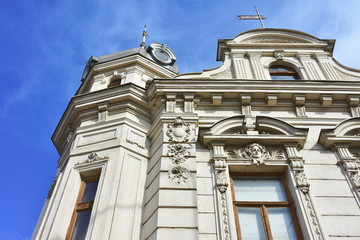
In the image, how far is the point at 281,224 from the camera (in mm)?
8055

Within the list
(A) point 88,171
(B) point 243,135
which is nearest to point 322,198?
(B) point 243,135

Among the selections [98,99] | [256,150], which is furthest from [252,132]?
[98,99]

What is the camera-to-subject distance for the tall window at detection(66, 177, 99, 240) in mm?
8275

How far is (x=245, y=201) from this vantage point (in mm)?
8484

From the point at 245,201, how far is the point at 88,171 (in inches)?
166

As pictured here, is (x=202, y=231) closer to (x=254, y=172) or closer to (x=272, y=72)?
(x=254, y=172)

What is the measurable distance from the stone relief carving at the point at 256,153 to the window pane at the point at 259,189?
0.57 metres

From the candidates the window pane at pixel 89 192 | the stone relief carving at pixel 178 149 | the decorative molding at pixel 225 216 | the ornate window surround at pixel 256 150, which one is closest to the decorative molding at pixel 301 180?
the ornate window surround at pixel 256 150

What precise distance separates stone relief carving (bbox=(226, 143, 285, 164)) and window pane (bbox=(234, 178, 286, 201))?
1.88ft

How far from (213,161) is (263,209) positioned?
1.70 meters

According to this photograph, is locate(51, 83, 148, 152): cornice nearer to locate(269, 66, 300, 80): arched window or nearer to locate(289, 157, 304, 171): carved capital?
locate(289, 157, 304, 171): carved capital

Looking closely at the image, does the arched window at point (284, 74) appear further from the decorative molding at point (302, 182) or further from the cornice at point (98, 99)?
the decorative molding at point (302, 182)

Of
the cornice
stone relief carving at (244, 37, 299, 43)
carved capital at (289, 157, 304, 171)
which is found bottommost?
carved capital at (289, 157, 304, 171)

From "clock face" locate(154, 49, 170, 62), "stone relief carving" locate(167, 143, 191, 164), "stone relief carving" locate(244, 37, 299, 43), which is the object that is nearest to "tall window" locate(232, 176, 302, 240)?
"stone relief carving" locate(167, 143, 191, 164)
